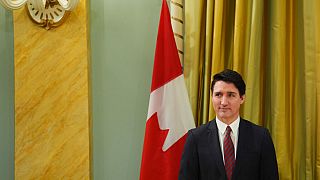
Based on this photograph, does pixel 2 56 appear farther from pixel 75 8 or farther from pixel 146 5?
pixel 146 5

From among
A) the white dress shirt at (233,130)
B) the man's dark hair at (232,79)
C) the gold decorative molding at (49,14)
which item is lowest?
the white dress shirt at (233,130)

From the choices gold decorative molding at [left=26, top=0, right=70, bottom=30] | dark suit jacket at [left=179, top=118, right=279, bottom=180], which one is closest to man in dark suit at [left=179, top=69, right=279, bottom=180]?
dark suit jacket at [left=179, top=118, right=279, bottom=180]

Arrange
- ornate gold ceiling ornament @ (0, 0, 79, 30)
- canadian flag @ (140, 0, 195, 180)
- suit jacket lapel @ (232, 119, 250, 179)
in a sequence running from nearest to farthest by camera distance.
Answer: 1. suit jacket lapel @ (232, 119, 250, 179)
2. canadian flag @ (140, 0, 195, 180)
3. ornate gold ceiling ornament @ (0, 0, 79, 30)

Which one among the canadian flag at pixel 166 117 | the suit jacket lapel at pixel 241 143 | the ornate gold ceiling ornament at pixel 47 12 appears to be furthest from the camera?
the ornate gold ceiling ornament at pixel 47 12

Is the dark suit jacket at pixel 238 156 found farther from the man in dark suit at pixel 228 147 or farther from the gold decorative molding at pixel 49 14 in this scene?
the gold decorative molding at pixel 49 14

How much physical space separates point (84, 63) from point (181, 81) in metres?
0.67

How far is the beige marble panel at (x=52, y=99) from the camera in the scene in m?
3.00

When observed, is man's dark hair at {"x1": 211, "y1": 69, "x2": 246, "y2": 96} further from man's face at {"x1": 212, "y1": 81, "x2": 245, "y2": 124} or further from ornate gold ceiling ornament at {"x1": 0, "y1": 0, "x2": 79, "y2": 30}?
ornate gold ceiling ornament at {"x1": 0, "y1": 0, "x2": 79, "y2": 30}

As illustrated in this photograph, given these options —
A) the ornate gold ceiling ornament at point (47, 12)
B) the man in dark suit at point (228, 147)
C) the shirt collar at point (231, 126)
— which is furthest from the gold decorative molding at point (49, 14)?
the shirt collar at point (231, 126)

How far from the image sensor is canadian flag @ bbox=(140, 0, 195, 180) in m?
2.79

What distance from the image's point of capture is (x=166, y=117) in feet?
9.23

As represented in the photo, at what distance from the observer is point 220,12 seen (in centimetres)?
283

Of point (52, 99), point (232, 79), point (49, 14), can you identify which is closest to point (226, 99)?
point (232, 79)

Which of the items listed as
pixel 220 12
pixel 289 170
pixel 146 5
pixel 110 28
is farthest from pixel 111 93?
pixel 289 170
